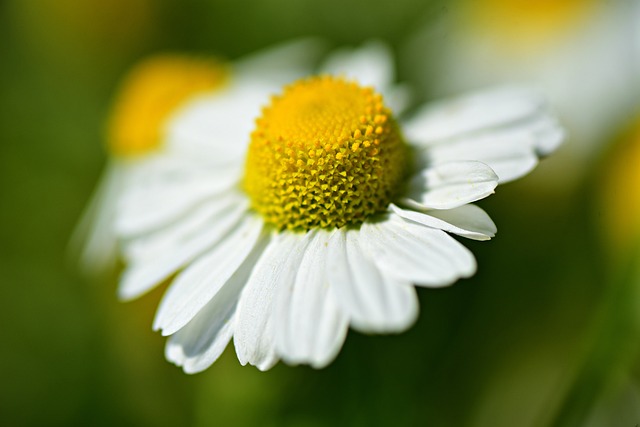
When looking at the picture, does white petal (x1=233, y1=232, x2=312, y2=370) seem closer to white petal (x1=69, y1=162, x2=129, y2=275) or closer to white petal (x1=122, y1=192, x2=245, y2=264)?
white petal (x1=122, y1=192, x2=245, y2=264)

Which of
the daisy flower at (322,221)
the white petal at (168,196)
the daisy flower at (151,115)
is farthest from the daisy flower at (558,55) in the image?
the white petal at (168,196)

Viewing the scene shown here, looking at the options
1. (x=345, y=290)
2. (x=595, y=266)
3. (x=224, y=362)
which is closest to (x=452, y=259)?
(x=345, y=290)

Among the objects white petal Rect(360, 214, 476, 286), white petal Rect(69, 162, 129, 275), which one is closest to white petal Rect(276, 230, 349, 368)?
white petal Rect(360, 214, 476, 286)

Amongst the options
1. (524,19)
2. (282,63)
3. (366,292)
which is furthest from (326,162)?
(524,19)

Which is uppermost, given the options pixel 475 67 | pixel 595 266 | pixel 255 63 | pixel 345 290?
pixel 475 67

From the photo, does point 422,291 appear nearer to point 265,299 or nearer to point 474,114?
point 474,114

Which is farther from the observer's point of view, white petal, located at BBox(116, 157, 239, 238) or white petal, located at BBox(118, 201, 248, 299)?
white petal, located at BBox(116, 157, 239, 238)

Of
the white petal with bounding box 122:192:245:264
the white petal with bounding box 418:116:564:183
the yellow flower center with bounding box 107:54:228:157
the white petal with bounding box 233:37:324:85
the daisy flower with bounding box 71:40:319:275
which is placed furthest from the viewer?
the white petal with bounding box 233:37:324:85

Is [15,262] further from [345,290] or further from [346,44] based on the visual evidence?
[345,290]
